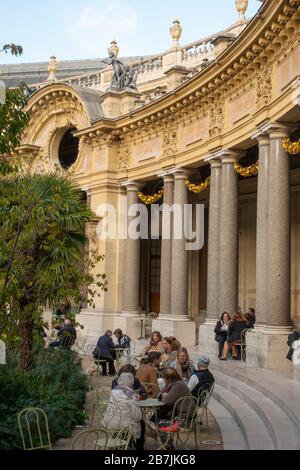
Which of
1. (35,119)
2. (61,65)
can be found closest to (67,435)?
(35,119)

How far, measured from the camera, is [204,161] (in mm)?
19109

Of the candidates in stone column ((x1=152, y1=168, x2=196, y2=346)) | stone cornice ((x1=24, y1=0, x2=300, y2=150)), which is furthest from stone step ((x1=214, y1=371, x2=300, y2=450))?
stone cornice ((x1=24, y1=0, x2=300, y2=150))

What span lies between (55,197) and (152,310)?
56.1 ft

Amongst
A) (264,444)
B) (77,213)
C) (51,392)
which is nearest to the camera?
(264,444)

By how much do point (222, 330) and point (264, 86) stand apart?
236 inches

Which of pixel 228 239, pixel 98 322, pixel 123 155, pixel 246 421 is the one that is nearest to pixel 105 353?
pixel 228 239

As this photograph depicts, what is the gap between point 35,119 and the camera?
1129 inches

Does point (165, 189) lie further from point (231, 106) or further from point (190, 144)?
point (231, 106)

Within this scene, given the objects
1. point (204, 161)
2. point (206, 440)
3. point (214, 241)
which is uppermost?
point (204, 161)

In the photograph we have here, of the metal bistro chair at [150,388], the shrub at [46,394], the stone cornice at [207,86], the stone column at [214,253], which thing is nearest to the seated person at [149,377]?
the metal bistro chair at [150,388]

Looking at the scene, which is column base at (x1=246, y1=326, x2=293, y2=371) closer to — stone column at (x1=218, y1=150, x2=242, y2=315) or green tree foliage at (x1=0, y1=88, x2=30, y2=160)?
stone column at (x1=218, y1=150, x2=242, y2=315)

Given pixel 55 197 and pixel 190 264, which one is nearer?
pixel 55 197

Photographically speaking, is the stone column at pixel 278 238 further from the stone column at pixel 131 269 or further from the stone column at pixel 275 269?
the stone column at pixel 131 269

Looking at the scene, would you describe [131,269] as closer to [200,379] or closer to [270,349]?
[270,349]
